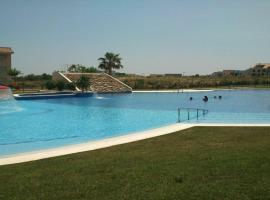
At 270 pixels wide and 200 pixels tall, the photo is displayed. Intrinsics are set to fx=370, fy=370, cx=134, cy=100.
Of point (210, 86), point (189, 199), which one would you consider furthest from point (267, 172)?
point (210, 86)

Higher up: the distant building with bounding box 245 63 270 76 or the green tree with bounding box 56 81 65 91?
the distant building with bounding box 245 63 270 76

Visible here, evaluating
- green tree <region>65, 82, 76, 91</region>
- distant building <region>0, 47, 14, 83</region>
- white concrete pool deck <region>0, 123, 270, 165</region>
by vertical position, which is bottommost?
white concrete pool deck <region>0, 123, 270, 165</region>

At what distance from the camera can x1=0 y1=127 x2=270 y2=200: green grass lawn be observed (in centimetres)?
559

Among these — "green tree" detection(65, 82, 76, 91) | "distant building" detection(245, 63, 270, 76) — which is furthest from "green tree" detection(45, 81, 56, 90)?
"distant building" detection(245, 63, 270, 76)

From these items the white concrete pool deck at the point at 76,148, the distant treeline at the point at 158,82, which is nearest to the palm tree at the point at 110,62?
the distant treeline at the point at 158,82

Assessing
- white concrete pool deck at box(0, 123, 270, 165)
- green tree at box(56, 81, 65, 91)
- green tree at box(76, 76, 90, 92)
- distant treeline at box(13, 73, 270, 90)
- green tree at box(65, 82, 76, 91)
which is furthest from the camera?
distant treeline at box(13, 73, 270, 90)

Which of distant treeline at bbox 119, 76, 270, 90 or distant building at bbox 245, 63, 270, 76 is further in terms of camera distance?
distant building at bbox 245, 63, 270, 76

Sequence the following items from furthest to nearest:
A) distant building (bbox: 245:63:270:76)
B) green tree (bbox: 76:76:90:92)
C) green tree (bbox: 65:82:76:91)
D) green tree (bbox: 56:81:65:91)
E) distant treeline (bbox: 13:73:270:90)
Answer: distant building (bbox: 245:63:270:76) < distant treeline (bbox: 13:73:270:90) < green tree (bbox: 65:82:76:91) < green tree (bbox: 56:81:65:91) < green tree (bbox: 76:76:90:92)

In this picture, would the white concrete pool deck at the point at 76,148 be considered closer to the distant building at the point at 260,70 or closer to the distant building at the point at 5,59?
the distant building at the point at 5,59

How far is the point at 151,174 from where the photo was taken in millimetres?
6707

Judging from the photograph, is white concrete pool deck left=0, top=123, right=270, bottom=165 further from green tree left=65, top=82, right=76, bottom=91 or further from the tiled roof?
the tiled roof

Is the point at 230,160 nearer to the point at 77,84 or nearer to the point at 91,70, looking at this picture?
the point at 77,84

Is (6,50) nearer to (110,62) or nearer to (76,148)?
(110,62)

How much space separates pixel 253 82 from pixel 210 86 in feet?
43.6
